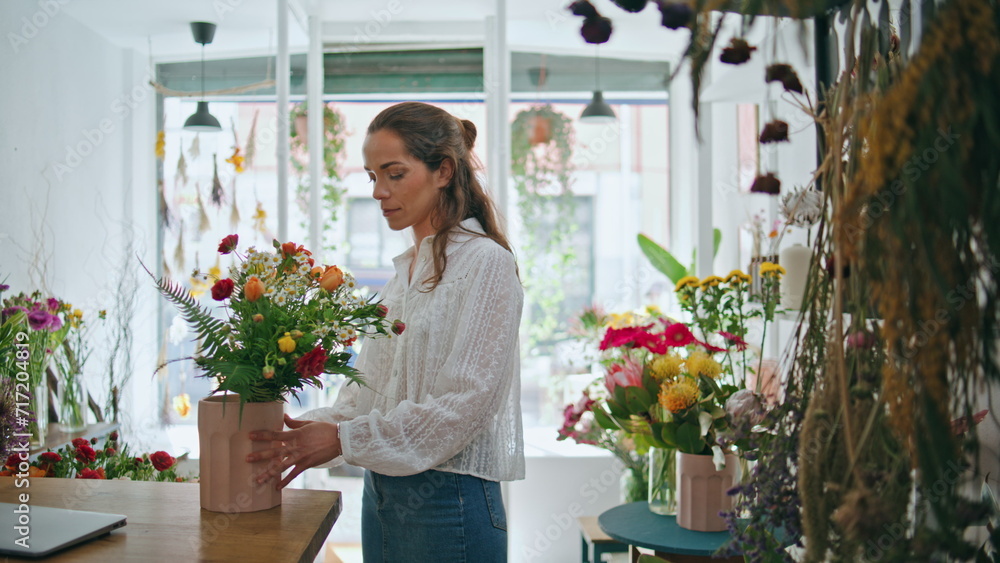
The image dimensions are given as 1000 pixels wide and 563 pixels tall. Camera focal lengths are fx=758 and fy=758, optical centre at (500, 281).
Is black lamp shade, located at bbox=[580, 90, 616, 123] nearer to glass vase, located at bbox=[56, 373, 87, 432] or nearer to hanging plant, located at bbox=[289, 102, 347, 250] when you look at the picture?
hanging plant, located at bbox=[289, 102, 347, 250]

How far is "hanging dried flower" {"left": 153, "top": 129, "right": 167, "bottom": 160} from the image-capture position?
3270mm

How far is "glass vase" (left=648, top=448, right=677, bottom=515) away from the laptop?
55.9 inches

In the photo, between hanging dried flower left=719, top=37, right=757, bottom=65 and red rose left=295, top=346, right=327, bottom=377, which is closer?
hanging dried flower left=719, top=37, right=757, bottom=65

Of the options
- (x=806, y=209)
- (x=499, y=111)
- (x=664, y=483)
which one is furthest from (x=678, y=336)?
(x=499, y=111)

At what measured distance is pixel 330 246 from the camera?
3.52m

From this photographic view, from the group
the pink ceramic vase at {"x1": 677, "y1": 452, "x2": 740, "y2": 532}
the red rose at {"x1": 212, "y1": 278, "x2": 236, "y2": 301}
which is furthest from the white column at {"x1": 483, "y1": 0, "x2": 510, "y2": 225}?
the red rose at {"x1": 212, "y1": 278, "x2": 236, "y2": 301}

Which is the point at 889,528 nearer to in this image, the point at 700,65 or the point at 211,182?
the point at 700,65

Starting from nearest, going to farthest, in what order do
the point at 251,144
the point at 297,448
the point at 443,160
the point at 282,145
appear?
the point at 297,448 → the point at 443,160 → the point at 282,145 → the point at 251,144

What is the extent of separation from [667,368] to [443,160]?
2.64 feet

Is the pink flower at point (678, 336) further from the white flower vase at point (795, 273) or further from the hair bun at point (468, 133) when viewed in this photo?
the hair bun at point (468, 133)

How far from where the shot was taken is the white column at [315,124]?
322cm

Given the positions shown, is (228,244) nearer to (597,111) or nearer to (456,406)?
(456,406)

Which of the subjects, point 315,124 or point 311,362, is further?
point 315,124

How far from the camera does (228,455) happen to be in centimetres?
107
